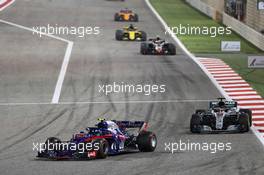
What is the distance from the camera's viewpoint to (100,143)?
78.8 ft

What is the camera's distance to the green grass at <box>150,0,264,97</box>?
45.3 m

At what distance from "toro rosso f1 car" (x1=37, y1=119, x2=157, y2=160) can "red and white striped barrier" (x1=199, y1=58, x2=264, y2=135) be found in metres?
4.67

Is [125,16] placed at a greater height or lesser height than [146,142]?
lesser

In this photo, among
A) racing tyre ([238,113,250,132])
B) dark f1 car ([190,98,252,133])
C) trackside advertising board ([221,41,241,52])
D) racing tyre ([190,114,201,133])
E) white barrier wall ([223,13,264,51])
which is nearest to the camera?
racing tyre ([238,113,250,132])

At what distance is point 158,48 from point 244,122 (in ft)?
76.4

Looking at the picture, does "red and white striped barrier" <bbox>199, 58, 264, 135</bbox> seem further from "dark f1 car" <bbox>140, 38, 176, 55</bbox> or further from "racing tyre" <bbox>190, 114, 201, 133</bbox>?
"dark f1 car" <bbox>140, 38, 176, 55</bbox>

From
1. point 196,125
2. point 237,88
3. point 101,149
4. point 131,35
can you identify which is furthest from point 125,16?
point 101,149

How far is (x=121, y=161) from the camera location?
24.2m

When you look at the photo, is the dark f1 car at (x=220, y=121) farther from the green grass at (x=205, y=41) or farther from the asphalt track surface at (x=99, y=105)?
the green grass at (x=205, y=41)

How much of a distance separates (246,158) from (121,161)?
320cm

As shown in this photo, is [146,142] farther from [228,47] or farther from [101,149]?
[228,47]

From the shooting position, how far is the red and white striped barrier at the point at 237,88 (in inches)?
1305

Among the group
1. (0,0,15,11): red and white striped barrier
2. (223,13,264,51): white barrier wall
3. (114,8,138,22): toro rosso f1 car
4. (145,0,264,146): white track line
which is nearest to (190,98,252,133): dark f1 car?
(145,0,264,146): white track line

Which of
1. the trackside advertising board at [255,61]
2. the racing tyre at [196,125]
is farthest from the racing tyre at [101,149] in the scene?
the trackside advertising board at [255,61]
